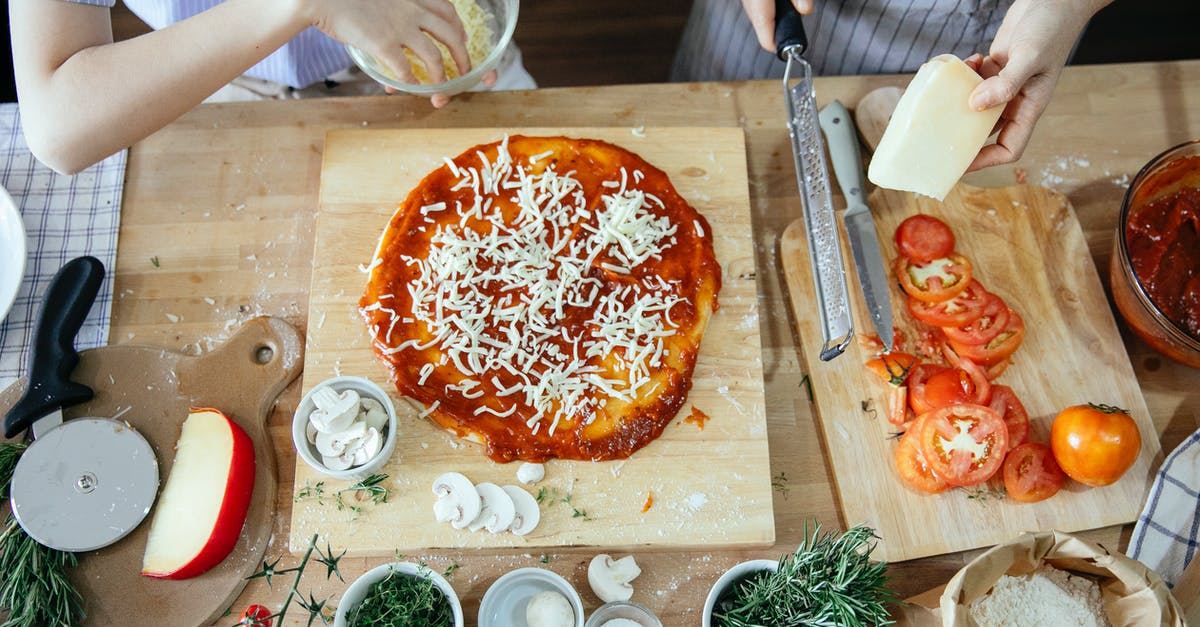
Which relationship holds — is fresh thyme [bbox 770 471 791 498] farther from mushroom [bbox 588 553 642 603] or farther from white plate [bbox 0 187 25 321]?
white plate [bbox 0 187 25 321]

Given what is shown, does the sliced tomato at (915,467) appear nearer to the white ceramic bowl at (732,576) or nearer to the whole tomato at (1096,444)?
the whole tomato at (1096,444)

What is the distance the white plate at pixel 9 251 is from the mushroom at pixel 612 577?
1477 mm

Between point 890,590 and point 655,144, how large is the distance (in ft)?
3.98

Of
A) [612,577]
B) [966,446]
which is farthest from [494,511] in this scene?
[966,446]

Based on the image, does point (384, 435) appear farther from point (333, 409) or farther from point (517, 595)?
point (517, 595)

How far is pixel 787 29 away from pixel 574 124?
1.97 feet

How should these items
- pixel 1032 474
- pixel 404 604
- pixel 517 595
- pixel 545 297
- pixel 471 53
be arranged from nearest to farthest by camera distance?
pixel 404 604 < pixel 517 595 < pixel 1032 474 < pixel 545 297 < pixel 471 53

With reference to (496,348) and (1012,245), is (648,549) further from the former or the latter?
(1012,245)

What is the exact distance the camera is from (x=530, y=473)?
6.11 feet

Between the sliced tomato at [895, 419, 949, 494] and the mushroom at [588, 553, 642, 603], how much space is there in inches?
25.0

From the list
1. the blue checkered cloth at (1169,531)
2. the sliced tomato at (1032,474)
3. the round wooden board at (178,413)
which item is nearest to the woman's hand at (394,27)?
the round wooden board at (178,413)

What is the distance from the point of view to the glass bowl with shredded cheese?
1999mm

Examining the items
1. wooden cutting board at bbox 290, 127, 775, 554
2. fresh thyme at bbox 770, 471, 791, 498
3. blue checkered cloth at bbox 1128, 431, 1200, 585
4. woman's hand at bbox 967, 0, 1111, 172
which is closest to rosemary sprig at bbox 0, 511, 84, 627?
wooden cutting board at bbox 290, 127, 775, 554

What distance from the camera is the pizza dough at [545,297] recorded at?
1.91 metres
